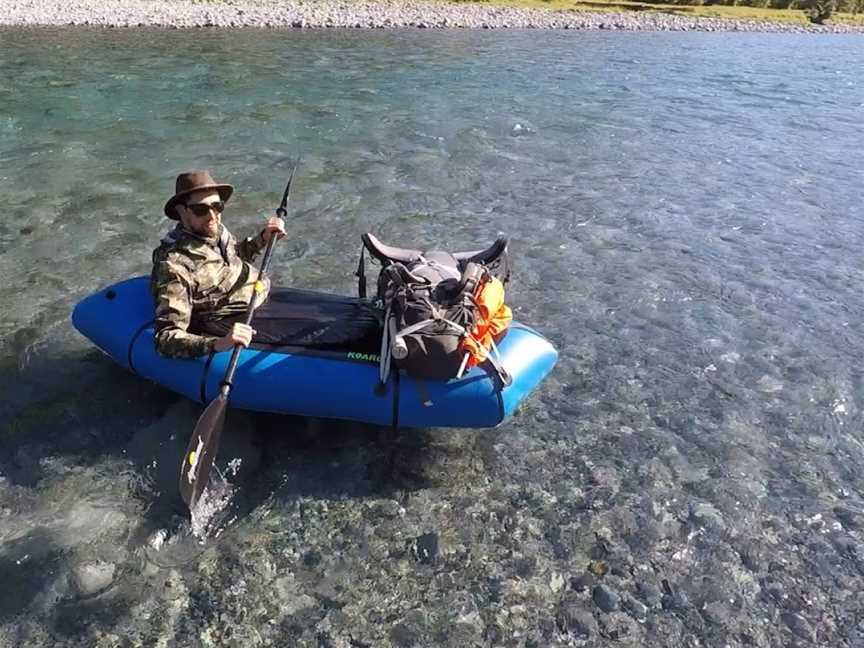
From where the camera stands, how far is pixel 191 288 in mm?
5660

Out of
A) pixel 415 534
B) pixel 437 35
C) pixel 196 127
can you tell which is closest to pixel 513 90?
pixel 196 127

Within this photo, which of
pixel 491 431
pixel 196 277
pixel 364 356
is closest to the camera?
pixel 196 277

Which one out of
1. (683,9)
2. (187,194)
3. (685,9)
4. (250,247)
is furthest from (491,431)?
(685,9)

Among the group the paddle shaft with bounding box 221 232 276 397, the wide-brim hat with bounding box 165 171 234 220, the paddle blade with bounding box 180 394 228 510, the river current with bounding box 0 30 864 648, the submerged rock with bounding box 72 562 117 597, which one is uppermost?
the wide-brim hat with bounding box 165 171 234 220

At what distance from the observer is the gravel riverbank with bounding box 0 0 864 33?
1198 inches

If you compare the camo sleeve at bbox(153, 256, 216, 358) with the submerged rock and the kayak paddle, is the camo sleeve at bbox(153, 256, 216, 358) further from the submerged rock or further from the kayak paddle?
the submerged rock

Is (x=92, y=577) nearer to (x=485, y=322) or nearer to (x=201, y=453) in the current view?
(x=201, y=453)

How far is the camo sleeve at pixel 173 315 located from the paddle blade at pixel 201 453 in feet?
1.40

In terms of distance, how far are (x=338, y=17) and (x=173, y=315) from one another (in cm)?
3284

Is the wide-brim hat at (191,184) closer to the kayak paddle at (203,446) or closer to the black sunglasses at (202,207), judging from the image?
the black sunglasses at (202,207)

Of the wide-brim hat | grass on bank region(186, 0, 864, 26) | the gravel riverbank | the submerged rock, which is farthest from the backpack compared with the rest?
grass on bank region(186, 0, 864, 26)

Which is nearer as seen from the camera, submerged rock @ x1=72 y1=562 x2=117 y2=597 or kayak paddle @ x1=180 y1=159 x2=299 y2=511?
submerged rock @ x1=72 y1=562 x2=117 y2=597

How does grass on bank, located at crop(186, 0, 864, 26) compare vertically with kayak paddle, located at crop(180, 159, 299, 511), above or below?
above

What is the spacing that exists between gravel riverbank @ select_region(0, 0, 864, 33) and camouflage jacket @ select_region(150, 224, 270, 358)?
28928mm
